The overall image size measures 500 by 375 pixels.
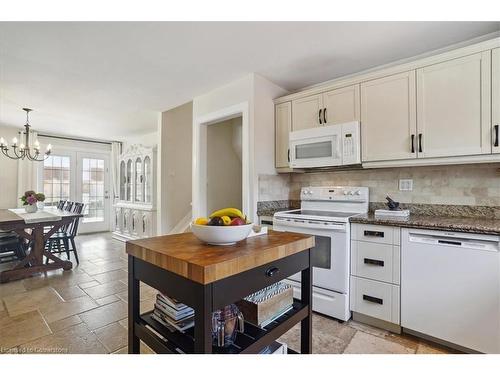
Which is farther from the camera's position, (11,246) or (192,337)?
(11,246)

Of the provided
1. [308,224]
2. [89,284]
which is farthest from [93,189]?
[308,224]

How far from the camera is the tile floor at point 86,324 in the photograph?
6.09ft

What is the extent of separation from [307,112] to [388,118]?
0.80m

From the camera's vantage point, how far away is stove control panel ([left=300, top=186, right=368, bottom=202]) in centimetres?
264

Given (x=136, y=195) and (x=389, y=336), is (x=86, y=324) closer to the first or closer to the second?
(x=389, y=336)

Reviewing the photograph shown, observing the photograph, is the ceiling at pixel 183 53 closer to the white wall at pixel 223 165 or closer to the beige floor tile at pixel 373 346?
the white wall at pixel 223 165

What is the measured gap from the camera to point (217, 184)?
12.5ft

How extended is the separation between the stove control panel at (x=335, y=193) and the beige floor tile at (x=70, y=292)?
8.71 feet

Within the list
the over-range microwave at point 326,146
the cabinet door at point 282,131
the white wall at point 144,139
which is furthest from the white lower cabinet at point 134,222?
the over-range microwave at point 326,146

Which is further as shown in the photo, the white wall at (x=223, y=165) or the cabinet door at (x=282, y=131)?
the white wall at (x=223, y=165)

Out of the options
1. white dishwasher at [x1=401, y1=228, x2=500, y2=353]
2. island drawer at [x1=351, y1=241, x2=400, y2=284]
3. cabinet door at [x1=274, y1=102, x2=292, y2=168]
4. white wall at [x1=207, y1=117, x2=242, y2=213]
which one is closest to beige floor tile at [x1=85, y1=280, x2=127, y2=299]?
white wall at [x1=207, y1=117, x2=242, y2=213]

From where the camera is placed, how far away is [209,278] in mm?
874

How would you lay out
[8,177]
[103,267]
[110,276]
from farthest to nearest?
[8,177]
[103,267]
[110,276]
